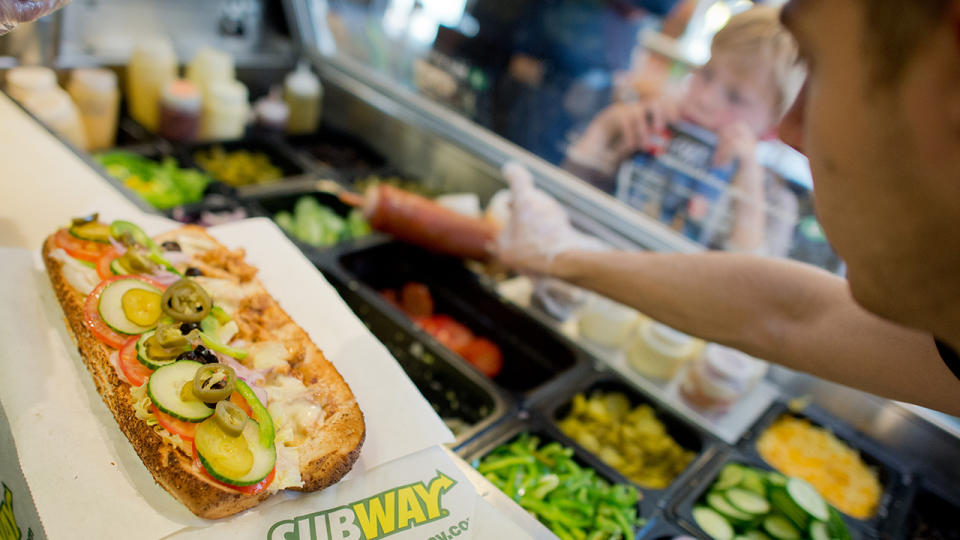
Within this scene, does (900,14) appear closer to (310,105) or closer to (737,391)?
(737,391)

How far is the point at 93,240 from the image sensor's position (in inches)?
73.4

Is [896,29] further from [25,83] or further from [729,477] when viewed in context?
[25,83]

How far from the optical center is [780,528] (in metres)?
2.16

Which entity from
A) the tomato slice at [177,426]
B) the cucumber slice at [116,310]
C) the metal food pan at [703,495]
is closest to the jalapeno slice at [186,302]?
the cucumber slice at [116,310]

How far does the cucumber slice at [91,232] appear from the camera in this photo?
72.7 inches

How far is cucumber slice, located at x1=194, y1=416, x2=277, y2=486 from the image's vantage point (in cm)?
132

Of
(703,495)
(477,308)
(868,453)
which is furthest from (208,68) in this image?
(868,453)

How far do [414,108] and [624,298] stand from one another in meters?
2.28

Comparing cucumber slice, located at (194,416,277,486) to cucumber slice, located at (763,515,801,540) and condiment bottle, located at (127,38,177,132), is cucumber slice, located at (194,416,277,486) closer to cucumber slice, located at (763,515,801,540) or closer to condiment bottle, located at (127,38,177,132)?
cucumber slice, located at (763,515,801,540)

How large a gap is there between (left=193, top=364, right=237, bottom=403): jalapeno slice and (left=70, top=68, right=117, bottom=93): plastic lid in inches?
97.0

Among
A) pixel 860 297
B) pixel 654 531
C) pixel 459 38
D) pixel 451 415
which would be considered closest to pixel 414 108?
pixel 459 38

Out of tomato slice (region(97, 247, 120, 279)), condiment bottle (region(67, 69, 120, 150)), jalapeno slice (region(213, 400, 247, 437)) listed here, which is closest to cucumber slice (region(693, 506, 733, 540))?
jalapeno slice (region(213, 400, 247, 437))

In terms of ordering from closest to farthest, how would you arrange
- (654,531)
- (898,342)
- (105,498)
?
1. (105,498)
2. (898,342)
3. (654,531)

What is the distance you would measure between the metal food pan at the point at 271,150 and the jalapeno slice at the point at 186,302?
192 centimetres
